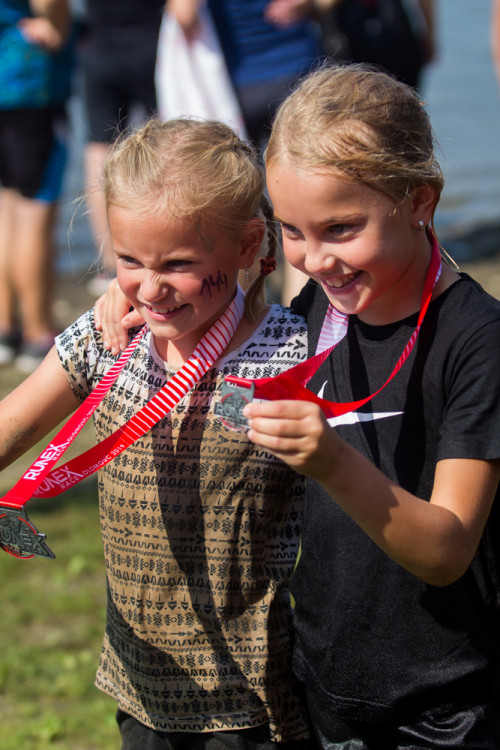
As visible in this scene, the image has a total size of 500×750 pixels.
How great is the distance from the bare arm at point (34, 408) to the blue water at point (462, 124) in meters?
4.10

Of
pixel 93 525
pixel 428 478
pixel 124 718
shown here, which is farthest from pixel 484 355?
pixel 93 525

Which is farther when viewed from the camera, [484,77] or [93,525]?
[484,77]

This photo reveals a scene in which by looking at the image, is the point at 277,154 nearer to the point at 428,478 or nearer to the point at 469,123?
the point at 428,478

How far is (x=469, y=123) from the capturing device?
12047 mm

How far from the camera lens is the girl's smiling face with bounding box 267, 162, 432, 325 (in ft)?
5.93

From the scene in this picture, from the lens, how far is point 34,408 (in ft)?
7.11

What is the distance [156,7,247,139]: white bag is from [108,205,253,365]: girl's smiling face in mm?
2742

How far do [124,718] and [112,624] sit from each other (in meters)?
0.24

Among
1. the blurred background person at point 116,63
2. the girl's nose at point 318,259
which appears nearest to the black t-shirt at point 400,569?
the girl's nose at point 318,259

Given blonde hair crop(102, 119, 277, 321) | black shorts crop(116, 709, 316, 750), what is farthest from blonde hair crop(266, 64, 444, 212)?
black shorts crop(116, 709, 316, 750)

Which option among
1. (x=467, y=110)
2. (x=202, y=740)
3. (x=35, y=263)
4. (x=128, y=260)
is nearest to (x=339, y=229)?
(x=128, y=260)

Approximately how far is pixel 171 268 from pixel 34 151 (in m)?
3.68

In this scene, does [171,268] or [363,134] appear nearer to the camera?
[363,134]

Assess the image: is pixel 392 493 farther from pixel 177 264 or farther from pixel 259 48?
pixel 259 48
